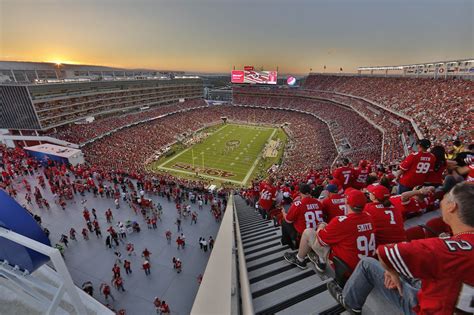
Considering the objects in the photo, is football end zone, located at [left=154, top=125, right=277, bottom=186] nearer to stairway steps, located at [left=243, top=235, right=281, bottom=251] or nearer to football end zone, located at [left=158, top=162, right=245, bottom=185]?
football end zone, located at [left=158, top=162, right=245, bottom=185]

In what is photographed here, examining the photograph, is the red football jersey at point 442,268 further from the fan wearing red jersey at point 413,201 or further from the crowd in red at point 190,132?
the crowd in red at point 190,132

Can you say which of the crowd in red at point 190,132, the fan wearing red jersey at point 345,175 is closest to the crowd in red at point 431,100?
the crowd in red at point 190,132

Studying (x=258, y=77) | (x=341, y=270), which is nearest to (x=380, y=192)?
(x=341, y=270)

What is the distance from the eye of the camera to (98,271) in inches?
413

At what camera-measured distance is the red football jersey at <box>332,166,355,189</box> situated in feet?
27.1

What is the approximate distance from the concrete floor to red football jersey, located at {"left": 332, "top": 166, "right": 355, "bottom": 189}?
24.4 feet

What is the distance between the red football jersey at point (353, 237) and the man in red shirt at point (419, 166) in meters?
4.08

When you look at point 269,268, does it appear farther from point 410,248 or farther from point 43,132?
point 43,132

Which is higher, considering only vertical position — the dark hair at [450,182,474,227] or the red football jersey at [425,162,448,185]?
the dark hair at [450,182,474,227]

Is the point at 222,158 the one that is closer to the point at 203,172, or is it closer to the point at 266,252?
the point at 203,172

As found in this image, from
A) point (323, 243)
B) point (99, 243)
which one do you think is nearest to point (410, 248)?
point (323, 243)

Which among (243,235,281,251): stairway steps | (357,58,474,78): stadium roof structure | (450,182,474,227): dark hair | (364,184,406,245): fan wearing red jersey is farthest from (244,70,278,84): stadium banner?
(450,182,474,227): dark hair

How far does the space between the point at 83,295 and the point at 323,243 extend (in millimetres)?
8468

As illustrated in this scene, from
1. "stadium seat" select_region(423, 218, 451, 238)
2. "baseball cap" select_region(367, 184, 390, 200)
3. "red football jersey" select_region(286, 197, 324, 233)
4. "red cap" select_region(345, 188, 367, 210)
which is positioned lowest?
"red football jersey" select_region(286, 197, 324, 233)
